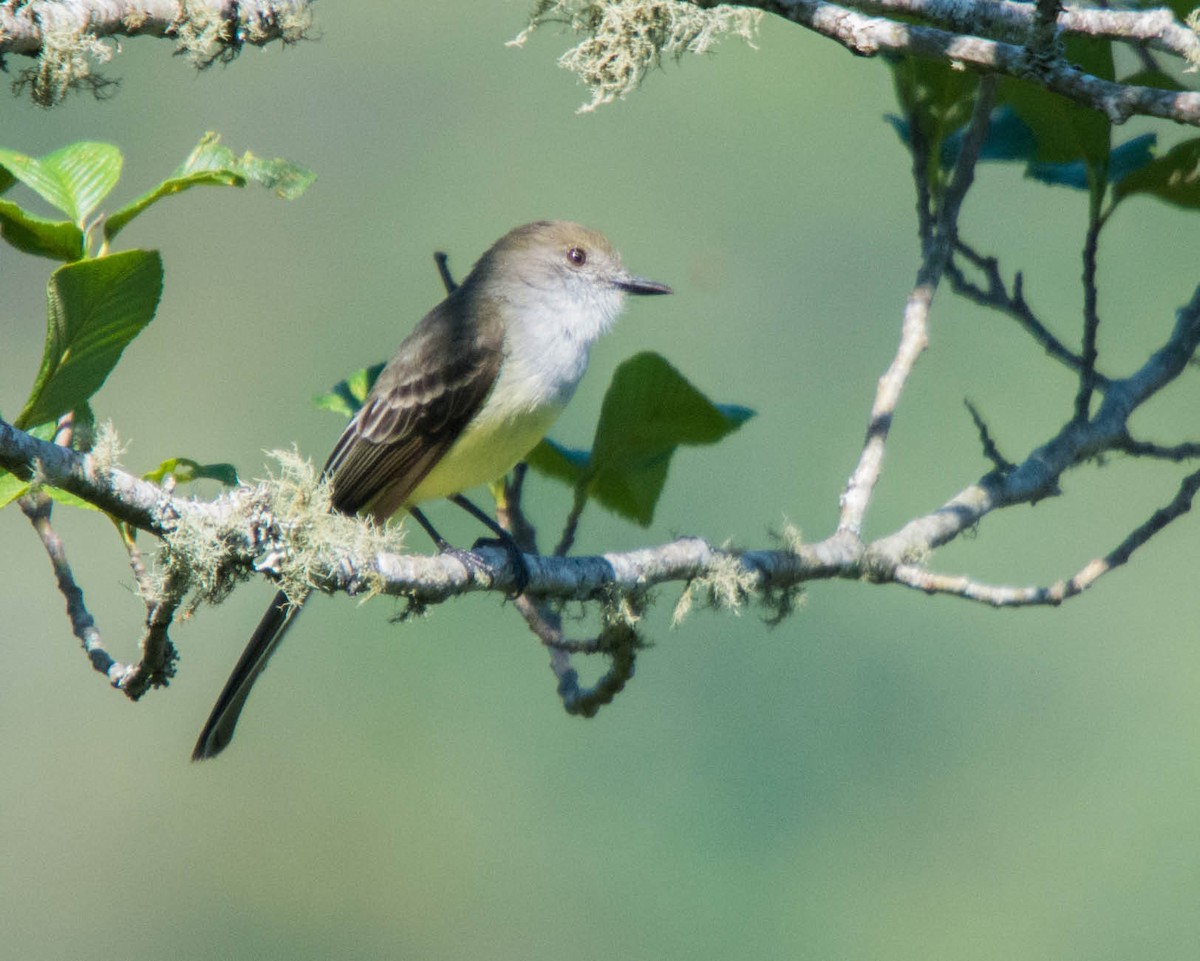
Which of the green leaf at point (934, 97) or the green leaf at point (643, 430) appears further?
the green leaf at point (934, 97)

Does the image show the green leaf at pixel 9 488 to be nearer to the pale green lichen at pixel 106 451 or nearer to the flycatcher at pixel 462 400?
the pale green lichen at pixel 106 451

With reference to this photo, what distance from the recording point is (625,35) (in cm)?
310

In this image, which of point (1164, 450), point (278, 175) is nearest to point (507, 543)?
point (278, 175)

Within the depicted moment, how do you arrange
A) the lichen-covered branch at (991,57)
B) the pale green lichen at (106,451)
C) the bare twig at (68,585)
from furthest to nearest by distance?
the bare twig at (68,585)
the lichen-covered branch at (991,57)
the pale green lichen at (106,451)

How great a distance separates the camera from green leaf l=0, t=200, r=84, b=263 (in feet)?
7.18

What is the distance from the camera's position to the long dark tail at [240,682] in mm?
3252

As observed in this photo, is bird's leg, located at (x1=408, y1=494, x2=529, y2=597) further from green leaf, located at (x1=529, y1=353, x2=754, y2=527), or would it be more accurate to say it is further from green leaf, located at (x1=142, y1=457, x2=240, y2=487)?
green leaf, located at (x1=142, y1=457, x2=240, y2=487)

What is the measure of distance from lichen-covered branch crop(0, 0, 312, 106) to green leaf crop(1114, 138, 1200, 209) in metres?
2.02

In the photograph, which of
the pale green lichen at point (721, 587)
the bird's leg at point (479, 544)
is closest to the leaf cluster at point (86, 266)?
the bird's leg at point (479, 544)

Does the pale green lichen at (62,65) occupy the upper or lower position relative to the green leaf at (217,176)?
upper

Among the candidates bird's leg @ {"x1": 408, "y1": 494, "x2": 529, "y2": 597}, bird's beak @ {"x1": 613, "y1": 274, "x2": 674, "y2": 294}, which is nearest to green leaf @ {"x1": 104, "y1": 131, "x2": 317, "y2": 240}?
bird's leg @ {"x1": 408, "y1": 494, "x2": 529, "y2": 597}

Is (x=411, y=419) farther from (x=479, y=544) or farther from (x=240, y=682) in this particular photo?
(x=240, y=682)

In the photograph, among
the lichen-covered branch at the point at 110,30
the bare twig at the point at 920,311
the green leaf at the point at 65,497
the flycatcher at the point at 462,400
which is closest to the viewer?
the green leaf at the point at 65,497

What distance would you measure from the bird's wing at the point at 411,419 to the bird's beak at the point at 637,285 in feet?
Result: 2.31
